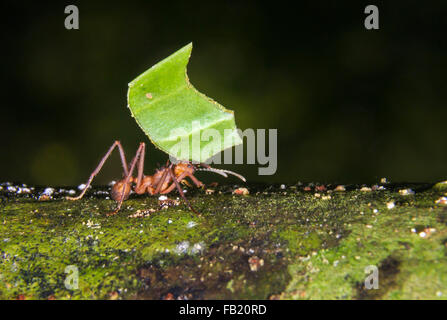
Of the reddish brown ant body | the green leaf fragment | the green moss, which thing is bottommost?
the green moss

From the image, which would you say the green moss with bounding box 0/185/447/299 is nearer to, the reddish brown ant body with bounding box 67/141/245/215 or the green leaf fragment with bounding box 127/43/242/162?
the green leaf fragment with bounding box 127/43/242/162

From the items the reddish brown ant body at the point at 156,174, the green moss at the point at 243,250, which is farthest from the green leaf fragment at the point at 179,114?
the reddish brown ant body at the point at 156,174

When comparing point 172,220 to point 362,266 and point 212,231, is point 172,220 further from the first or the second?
point 362,266

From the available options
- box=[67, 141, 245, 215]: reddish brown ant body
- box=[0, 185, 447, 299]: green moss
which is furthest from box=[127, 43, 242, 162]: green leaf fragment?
box=[67, 141, 245, 215]: reddish brown ant body

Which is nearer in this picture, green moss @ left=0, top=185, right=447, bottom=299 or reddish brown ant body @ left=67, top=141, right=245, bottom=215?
green moss @ left=0, top=185, right=447, bottom=299

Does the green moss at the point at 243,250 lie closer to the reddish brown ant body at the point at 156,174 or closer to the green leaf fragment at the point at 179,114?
the green leaf fragment at the point at 179,114

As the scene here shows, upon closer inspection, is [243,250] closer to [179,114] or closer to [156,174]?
[179,114]
